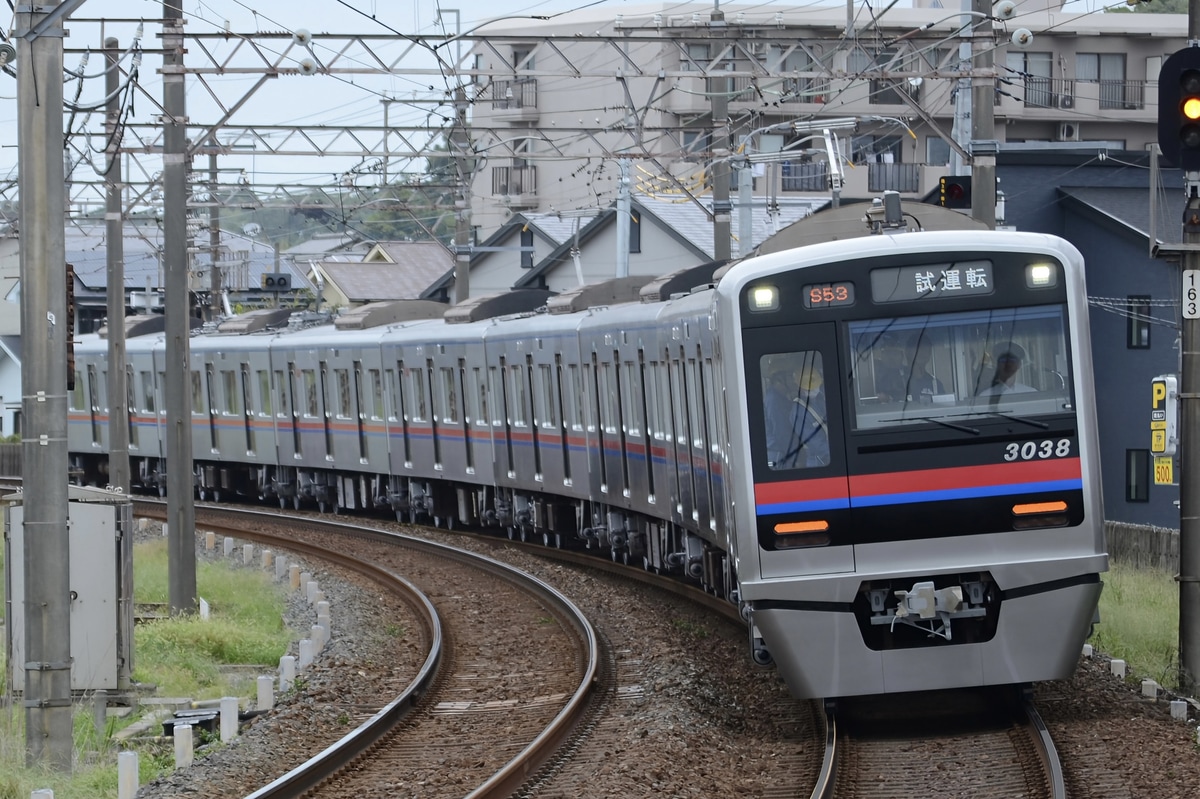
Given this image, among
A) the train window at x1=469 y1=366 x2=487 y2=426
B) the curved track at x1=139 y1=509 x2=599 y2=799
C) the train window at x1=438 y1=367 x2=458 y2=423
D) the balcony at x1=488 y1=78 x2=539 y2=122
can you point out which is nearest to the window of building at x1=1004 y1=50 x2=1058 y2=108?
the balcony at x1=488 y1=78 x2=539 y2=122

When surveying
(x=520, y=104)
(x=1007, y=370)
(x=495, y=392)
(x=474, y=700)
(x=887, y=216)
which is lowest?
(x=474, y=700)

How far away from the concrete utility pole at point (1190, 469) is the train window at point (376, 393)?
53.1 ft

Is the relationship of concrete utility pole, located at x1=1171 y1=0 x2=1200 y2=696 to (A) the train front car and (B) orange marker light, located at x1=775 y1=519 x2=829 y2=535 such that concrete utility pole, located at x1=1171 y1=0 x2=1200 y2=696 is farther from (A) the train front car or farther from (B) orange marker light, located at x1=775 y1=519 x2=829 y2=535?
(B) orange marker light, located at x1=775 y1=519 x2=829 y2=535

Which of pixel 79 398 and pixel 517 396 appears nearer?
pixel 517 396

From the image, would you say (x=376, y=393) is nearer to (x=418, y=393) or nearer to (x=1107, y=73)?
(x=418, y=393)

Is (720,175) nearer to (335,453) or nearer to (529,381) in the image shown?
(529,381)

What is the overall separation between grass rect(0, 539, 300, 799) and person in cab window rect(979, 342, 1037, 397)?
4612 millimetres

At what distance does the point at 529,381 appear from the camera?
69.2 feet

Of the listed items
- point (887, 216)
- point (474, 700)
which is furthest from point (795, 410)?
point (474, 700)

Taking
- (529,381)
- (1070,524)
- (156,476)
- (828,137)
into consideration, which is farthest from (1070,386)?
(156,476)

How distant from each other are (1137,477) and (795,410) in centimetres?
2078

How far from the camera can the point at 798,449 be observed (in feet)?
29.9

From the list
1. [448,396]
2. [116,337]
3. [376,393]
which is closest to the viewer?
[116,337]

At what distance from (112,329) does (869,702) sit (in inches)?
494
